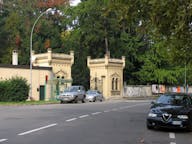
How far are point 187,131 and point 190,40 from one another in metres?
4.72

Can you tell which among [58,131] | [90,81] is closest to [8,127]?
[58,131]

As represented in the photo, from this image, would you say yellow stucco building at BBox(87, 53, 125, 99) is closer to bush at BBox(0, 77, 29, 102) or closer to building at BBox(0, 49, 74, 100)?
building at BBox(0, 49, 74, 100)

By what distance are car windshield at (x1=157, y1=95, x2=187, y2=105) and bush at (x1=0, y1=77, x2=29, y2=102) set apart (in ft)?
95.3

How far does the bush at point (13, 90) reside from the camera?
46.0 m

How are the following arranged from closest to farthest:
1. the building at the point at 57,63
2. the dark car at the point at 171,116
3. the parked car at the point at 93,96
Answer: the dark car at the point at 171,116, the parked car at the point at 93,96, the building at the point at 57,63

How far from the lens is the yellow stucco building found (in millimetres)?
69562

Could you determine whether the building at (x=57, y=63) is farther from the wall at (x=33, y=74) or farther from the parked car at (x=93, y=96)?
the parked car at (x=93, y=96)

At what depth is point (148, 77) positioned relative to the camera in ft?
250

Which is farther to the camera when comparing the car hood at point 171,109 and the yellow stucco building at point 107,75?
the yellow stucco building at point 107,75

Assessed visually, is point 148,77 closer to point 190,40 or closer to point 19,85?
point 19,85

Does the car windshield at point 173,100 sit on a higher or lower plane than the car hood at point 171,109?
higher

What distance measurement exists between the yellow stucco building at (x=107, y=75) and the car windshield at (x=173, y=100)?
4959cm

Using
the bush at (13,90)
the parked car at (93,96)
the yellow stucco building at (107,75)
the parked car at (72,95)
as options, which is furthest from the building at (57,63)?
the bush at (13,90)

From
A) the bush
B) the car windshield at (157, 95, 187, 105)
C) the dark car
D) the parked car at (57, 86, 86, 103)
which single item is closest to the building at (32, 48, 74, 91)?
the parked car at (57, 86, 86, 103)
